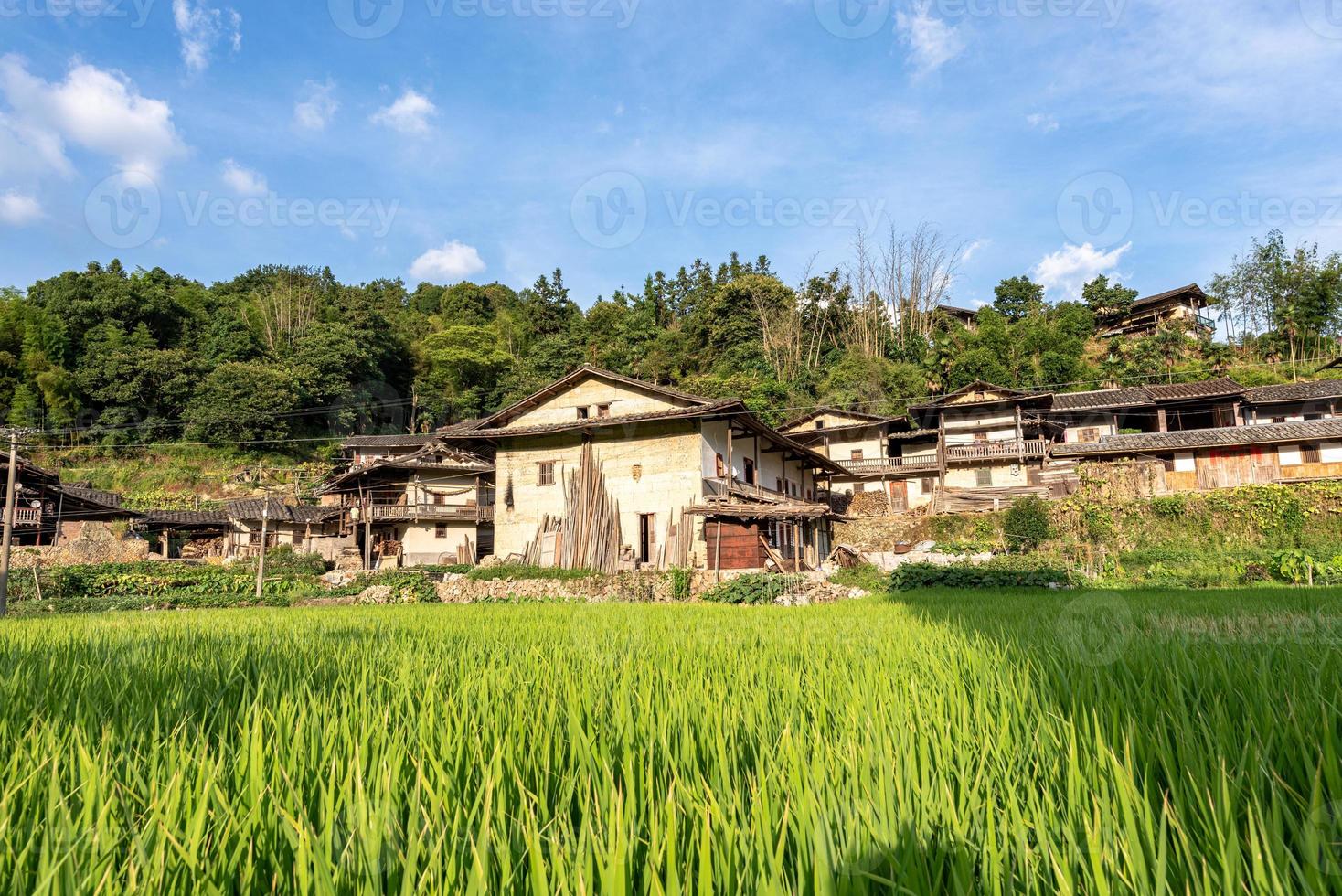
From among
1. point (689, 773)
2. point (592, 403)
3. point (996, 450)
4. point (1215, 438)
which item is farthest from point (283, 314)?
point (689, 773)

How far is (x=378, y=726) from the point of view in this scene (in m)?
2.65

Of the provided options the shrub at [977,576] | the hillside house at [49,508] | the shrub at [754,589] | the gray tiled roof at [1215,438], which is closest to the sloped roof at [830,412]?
the gray tiled roof at [1215,438]

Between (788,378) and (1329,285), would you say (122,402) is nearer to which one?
(788,378)

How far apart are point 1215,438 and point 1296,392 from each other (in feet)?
24.7

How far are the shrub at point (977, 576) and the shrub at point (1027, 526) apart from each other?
10.8 metres

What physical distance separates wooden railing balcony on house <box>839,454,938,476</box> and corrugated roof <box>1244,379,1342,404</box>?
16.0 meters

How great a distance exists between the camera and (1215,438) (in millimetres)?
32625

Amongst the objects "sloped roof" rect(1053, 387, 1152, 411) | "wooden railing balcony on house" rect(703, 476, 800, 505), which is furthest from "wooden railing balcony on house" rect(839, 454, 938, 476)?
"wooden railing balcony on house" rect(703, 476, 800, 505)

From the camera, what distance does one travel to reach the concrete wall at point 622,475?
23.9 meters

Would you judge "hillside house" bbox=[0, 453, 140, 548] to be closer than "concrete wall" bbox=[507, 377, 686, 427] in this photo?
No

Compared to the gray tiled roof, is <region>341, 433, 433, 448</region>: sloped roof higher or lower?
higher

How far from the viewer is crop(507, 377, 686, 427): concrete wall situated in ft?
82.5

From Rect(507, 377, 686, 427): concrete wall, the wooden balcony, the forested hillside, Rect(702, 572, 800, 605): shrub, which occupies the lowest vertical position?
Rect(702, 572, 800, 605): shrub

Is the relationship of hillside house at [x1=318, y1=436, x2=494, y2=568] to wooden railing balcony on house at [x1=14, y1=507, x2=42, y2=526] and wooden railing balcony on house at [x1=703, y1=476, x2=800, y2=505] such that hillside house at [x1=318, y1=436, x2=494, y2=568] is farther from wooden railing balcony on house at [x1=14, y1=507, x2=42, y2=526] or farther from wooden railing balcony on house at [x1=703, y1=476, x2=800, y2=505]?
wooden railing balcony on house at [x1=703, y1=476, x2=800, y2=505]
